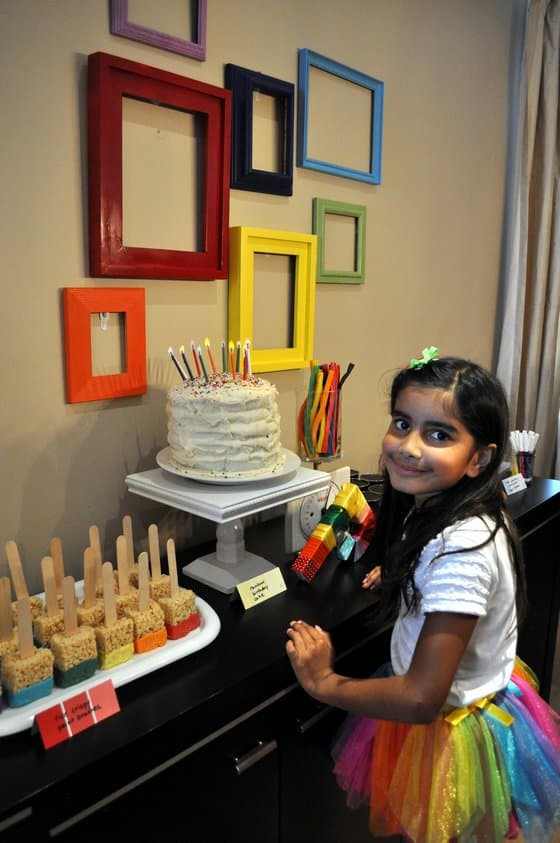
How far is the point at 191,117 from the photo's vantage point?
4.33 ft

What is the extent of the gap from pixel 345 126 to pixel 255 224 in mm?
420

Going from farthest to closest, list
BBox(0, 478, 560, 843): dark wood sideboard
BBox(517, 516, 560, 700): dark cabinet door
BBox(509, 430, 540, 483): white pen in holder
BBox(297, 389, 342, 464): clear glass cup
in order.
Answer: BBox(509, 430, 540, 483): white pen in holder
BBox(517, 516, 560, 700): dark cabinet door
BBox(297, 389, 342, 464): clear glass cup
BBox(0, 478, 560, 843): dark wood sideboard

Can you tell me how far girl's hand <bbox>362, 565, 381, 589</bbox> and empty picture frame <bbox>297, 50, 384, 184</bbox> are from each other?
3.12 feet

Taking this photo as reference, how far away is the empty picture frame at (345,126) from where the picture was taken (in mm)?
1546

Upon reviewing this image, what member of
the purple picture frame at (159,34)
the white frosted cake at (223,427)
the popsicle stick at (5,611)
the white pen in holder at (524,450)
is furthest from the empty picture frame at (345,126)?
the popsicle stick at (5,611)

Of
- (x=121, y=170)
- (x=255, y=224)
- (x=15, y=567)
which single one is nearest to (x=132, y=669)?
(x=15, y=567)

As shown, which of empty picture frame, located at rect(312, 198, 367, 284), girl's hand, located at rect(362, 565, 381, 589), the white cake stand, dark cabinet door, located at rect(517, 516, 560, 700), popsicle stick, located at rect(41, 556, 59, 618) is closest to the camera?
popsicle stick, located at rect(41, 556, 59, 618)

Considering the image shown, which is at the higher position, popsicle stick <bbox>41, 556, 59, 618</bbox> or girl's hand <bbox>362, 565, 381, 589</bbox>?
popsicle stick <bbox>41, 556, 59, 618</bbox>

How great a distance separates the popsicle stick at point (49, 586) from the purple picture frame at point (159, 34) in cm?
92

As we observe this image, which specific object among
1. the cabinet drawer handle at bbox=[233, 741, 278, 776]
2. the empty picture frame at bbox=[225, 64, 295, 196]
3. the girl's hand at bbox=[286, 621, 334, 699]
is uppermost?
the empty picture frame at bbox=[225, 64, 295, 196]

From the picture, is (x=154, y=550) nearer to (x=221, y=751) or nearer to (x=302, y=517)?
(x=221, y=751)

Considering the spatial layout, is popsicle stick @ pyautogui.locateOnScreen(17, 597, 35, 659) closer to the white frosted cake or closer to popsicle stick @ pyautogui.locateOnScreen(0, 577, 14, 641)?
popsicle stick @ pyautogui.locateOnScreen(0, 577, 14, 641)

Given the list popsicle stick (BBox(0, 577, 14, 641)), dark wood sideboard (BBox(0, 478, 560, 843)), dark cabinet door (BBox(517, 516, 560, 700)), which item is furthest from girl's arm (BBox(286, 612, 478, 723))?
dark cabinet door (BBox(517, 516, 560, 700))

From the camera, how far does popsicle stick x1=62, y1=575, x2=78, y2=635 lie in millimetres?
865
